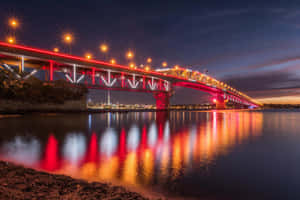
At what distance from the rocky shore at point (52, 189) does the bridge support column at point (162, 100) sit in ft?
228

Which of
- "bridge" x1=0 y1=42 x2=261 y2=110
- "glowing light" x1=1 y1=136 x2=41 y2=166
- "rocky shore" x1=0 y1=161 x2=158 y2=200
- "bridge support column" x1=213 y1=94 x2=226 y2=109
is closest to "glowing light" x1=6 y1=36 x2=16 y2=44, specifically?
"bridge" x1=0 y1=42 x2=261 y2=110

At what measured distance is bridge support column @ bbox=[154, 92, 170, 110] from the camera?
7462 cm

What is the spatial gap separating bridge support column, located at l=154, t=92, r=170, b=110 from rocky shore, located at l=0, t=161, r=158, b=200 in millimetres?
69369

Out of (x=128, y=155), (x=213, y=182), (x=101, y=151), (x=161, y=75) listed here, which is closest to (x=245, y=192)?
(x=213, y=182)

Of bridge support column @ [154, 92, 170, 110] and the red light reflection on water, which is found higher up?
bridge support column @ [154, 92, 170, 110]

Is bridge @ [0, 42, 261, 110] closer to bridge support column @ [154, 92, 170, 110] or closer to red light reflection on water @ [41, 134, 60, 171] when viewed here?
bridge support column @ [154, 92, 170, 110]

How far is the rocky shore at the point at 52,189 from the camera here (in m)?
4.10

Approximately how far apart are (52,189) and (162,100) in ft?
236

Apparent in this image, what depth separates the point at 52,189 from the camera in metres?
4.47

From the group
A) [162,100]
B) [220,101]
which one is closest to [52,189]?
[162,100]

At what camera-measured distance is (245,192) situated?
5180 mm

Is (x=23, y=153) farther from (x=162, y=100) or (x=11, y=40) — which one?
(x=162, y=100)

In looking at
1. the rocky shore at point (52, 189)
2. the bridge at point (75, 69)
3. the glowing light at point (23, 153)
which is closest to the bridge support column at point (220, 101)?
the bridge at point (75, 69)

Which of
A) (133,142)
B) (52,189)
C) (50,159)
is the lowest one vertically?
(133,142)
